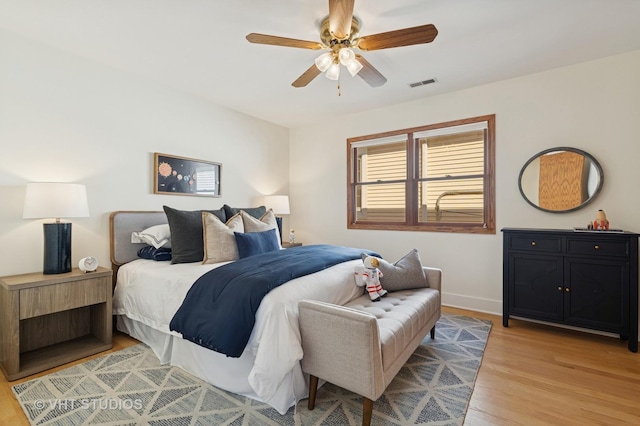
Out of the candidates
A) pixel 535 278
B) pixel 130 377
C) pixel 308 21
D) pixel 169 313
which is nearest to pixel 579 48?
pixel 535 278

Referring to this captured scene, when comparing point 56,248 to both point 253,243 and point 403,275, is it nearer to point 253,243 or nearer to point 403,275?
point 253,243

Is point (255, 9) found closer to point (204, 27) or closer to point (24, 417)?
point (204, 27)

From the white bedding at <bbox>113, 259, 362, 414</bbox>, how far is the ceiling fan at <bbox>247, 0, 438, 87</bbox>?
1543 mm

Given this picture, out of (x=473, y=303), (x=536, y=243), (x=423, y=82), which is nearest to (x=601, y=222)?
(x=536, y=243)

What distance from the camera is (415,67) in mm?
2941

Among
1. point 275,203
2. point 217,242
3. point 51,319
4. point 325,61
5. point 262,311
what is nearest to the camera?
point 262,311

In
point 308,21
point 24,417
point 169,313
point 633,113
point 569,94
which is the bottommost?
point 24,417

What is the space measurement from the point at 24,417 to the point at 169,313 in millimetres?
874

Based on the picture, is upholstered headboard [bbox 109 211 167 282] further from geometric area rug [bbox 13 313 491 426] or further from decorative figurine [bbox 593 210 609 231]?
decorative figurine [bbox 593 210 609 231]

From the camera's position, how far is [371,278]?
93.4 inches

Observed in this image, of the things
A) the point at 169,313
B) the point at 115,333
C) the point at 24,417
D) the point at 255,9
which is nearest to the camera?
the point at 24,417

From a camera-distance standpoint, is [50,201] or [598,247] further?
[598,247]

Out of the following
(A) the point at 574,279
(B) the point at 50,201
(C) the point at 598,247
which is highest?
(B) the point at 50,201

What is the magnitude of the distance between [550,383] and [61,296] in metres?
3.55
